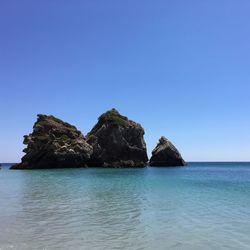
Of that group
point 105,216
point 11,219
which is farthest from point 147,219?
point 11,219

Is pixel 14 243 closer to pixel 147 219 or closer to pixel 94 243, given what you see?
pixel 94 243

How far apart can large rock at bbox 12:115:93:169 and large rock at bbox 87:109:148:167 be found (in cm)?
473

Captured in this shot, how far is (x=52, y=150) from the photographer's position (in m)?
87.6

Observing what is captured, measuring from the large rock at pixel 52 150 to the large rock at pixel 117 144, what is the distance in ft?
15.5

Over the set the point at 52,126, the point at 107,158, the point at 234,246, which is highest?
the point at 52,126

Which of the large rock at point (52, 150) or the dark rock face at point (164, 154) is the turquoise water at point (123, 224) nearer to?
the large rock at point (52, 150)

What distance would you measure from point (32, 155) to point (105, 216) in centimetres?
7448

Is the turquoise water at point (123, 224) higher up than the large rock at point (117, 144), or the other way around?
the large rock at point (117, 144)

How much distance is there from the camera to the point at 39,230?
13930mm

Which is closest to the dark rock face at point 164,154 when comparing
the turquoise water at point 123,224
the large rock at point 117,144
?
the large rock at point 117,144

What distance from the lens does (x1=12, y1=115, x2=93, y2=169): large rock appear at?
88.1 meters

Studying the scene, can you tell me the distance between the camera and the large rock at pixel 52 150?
289 ft

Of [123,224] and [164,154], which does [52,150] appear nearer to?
[164,154]

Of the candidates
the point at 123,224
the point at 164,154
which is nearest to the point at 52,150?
the point at 164,154
